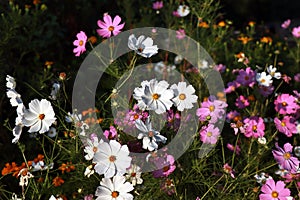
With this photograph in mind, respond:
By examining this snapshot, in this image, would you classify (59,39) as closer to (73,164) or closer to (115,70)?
(115,70)

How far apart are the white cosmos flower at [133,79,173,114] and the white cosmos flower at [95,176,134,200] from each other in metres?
0.26

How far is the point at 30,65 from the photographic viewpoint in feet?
9.66

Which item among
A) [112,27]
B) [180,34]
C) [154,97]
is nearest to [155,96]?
[154,97]

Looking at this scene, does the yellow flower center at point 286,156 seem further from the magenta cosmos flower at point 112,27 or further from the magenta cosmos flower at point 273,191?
the magenta cosmos flower at point 112,27

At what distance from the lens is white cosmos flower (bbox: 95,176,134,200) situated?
156cm

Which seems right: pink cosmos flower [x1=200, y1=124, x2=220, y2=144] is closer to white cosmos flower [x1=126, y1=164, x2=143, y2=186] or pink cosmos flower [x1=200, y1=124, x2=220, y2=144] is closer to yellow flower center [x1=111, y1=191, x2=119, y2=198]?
white cosmos flower [x1=126, y1=164, x2=143, y2=186]

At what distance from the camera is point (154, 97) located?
162cm

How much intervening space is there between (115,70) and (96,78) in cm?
61

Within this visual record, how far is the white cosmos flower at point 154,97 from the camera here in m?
1.60

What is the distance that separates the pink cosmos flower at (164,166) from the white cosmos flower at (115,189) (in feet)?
0.63

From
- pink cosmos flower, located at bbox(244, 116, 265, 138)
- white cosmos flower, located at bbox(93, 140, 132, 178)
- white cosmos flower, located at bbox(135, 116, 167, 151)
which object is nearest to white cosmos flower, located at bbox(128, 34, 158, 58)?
white cosmos flower, located at bbox(135, 116, 167, 151)

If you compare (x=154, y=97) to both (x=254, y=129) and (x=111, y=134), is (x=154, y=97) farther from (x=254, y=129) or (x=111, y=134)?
(x=254, y=129)

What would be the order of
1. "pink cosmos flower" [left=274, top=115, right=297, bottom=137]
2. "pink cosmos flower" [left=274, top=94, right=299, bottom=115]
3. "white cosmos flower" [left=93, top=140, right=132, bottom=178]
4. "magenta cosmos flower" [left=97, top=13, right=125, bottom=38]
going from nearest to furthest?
"white cosmos flower" [left=93, top=140, right=132, bottom=178] → "magenta cosmos flower" [left=97, top=13, right=125, bottom=38] → "pink cosmos flower" [left=274, top=115, right=297, bottom=137] → "pink cosmos flower" [left=274, top=94, right=299, bottom=115]

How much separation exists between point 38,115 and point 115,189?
0.37 meters
